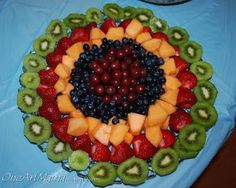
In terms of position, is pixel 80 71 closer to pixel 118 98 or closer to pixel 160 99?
pixel 118 98

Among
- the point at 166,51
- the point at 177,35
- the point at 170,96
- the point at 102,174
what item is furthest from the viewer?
Result: the point at 177,35

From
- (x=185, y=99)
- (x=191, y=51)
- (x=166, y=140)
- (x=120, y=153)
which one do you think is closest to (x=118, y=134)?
(x=120, y=153)

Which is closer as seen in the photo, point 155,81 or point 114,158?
point 114,158

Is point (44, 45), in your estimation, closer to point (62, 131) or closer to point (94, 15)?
point (94, 15)

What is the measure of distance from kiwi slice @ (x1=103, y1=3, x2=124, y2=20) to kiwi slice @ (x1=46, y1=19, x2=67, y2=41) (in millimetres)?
203

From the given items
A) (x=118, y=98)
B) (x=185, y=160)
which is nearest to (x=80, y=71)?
(x=118, y=98)

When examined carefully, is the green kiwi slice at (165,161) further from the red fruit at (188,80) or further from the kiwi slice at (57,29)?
the kiwi slice at (57,29)

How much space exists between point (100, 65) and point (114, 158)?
370 mm

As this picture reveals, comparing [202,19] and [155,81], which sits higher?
[202,19]

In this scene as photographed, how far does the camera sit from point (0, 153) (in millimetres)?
Answer: 1267

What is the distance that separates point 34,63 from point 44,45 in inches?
4.2

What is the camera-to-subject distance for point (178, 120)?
1.23 m

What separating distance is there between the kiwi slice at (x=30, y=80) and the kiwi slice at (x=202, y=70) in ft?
2.02

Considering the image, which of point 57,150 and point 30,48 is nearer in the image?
point 57,150
